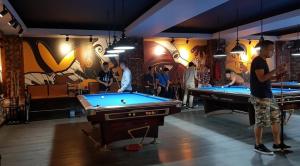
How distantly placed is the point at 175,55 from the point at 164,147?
250 inches

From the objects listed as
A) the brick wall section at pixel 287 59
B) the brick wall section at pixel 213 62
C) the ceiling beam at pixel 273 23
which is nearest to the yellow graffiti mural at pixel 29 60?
the brick wall section at pixel 213 62

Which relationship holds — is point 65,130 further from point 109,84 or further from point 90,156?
point 109,84

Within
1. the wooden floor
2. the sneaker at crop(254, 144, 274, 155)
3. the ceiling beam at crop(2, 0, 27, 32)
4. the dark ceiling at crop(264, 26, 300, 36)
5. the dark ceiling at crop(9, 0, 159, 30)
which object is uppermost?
the dark ceiling at crop(264, 26, 300, 36)

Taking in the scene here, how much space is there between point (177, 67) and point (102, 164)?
7209 mm

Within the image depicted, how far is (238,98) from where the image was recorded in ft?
18.5

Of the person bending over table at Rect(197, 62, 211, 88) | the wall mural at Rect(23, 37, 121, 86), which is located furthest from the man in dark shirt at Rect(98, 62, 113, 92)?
the person bending over table at Rect(197, 62, 211, 88)

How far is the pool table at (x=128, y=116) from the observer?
400 centimetres

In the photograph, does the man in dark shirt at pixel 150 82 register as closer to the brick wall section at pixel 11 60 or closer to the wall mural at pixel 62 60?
the wall mural at pixel 62 60

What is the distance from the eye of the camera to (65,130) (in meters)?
6.31

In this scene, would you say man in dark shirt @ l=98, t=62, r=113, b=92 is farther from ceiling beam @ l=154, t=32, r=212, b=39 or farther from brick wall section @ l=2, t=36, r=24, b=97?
brick wall section @ l=2, t=36, r=24, b=97

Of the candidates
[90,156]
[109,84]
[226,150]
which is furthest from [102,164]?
[109,84]

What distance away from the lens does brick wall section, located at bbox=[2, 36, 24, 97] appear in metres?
8.25

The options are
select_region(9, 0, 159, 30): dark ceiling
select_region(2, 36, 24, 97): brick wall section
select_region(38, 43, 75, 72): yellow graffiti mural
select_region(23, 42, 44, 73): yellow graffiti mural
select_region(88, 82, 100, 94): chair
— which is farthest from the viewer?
select_region(88, 82, 100, 94): chair

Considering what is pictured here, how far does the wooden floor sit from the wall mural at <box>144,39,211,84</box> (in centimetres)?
393
